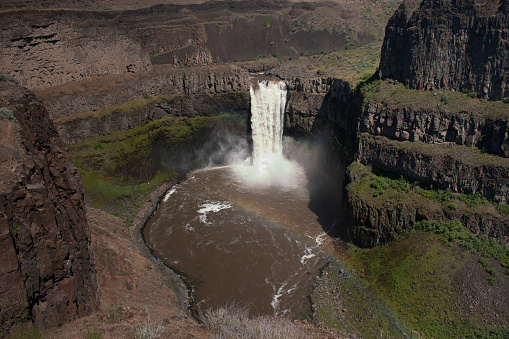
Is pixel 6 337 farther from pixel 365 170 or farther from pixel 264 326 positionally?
pixel 365 170

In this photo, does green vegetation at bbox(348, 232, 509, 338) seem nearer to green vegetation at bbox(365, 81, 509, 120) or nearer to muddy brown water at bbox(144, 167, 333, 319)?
muddy brown water at bbox(144, 167, 333, 319)

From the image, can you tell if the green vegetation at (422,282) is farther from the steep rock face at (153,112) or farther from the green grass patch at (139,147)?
the steep rock face at (153,112)

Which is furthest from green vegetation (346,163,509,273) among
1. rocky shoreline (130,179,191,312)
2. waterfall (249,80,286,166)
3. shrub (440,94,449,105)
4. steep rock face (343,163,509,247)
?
waterfall (249,80,286,166)

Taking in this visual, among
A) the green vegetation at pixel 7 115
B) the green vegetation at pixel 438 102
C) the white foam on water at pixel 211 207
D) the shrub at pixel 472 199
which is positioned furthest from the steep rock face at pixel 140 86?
the shrub at pixel 472 199

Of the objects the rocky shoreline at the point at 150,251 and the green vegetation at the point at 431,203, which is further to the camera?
the rocky shoreline at the point at 150,251

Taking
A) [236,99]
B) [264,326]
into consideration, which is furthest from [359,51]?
[264,326]

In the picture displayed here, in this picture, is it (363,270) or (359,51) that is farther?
(359,51)

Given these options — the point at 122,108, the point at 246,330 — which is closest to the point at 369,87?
the point at 122,108
